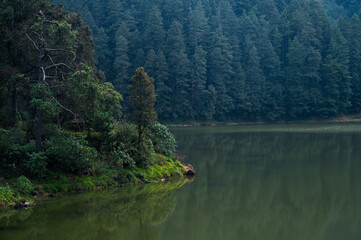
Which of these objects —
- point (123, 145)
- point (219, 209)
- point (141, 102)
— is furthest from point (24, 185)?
point (141, 102)

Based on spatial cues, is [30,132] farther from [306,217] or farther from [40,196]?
[306,217]

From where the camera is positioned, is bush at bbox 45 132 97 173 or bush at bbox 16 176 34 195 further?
bush at bbox 45 132 97 173

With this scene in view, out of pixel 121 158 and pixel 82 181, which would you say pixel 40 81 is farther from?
pixel 121 158

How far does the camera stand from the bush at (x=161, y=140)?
23.5 meters

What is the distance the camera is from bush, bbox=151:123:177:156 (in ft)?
77.2

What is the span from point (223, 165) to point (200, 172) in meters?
2.58

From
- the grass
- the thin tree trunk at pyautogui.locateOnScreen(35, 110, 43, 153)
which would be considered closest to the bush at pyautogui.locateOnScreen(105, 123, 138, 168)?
the grass

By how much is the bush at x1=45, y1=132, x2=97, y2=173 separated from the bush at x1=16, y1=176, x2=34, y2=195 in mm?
1871

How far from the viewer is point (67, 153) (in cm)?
1728

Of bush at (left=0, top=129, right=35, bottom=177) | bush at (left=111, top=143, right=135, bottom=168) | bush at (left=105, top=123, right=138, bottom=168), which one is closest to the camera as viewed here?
bush at (left=0, top=129, right=35, bottom=177)

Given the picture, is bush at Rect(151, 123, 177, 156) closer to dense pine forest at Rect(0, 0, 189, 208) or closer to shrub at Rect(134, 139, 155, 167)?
dense pine forest at Rect(0, 0, 189, 208)

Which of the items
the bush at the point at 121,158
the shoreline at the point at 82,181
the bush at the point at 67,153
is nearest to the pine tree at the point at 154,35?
the shoreline at the point at 82,181

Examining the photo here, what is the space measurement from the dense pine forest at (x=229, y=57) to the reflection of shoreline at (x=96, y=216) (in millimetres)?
52388

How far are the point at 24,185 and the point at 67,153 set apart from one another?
7.81 feet
